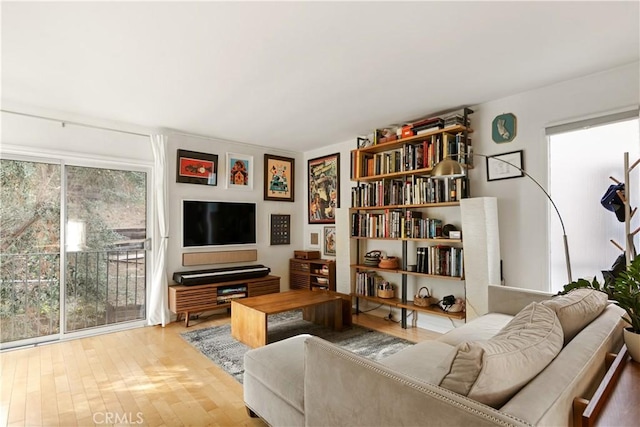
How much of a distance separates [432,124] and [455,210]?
0.96 metres

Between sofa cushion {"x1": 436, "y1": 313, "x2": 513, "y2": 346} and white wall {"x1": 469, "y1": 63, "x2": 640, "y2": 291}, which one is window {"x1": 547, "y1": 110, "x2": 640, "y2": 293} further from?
sofa cushion {"x1": 436, "y1": 313, "x2": 513, "y2": 346}

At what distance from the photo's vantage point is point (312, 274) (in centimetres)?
491

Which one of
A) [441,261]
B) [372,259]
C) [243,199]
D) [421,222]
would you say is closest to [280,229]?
[243,199]

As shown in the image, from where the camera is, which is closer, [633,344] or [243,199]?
[633,344]

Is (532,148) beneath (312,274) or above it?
above

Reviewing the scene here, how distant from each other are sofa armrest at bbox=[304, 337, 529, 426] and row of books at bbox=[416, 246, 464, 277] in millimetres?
2311

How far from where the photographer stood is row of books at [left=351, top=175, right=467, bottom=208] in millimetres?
3357

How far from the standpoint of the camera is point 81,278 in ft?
12.1

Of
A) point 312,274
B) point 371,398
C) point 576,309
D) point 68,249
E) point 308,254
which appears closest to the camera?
point 371,398

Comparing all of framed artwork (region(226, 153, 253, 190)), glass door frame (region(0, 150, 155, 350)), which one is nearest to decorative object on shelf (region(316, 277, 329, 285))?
framed artwork (region(226, 153, 253, 190))

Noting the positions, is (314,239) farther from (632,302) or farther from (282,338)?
(632,302)

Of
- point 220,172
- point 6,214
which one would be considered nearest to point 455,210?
point 220,172

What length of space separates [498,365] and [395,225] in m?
2.89

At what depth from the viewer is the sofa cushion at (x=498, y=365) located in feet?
3.26
